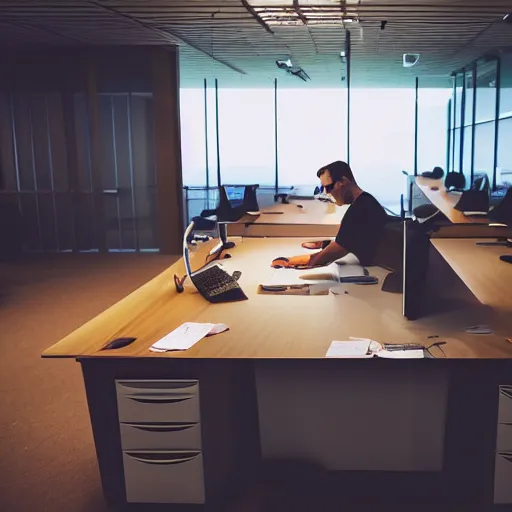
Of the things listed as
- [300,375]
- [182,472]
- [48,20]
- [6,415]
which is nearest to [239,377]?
[300,375]

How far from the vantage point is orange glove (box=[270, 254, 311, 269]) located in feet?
14.2

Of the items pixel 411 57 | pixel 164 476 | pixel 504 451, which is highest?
pixel 411 57

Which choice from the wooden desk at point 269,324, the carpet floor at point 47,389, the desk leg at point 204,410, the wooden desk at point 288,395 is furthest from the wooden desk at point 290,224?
the desk leg at point 204,410

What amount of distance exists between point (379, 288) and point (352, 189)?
3.49 feet

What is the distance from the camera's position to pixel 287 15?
6.91 meters

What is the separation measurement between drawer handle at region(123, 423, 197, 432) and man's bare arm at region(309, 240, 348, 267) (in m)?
1.88

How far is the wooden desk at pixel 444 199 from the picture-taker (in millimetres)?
6811

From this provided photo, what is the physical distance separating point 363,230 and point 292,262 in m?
0.51

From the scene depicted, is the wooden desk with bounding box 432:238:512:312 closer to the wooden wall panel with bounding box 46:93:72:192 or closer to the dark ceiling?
the dark ceiling

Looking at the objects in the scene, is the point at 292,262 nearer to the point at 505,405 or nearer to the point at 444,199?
the point at 505,405

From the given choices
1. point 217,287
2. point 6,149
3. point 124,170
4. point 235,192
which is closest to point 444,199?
point 235,192

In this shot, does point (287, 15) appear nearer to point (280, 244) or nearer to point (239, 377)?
point (280, 244)

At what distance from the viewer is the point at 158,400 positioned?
2.61 meters

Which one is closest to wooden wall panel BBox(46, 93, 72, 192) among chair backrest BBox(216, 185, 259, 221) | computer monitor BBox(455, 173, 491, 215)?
chair backrest BBox(216, 185, 259, 221)
